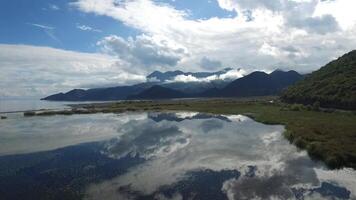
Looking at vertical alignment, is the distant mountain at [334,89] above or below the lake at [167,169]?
above

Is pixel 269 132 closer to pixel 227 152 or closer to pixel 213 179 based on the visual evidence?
pixel 227 152

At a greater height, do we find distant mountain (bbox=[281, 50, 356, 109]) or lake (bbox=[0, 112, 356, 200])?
distant mountain (bbox=[281, 50, 356, 109])

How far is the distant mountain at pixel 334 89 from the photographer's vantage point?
377ft

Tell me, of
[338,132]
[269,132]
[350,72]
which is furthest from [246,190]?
[350,72]

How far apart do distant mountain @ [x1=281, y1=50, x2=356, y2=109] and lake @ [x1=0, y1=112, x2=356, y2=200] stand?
5007 centimetres

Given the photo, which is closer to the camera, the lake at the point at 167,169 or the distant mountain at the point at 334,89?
the lake at the point at 167,169

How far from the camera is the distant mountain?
115 meters

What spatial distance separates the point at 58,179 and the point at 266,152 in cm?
2797

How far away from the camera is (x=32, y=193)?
36.3m

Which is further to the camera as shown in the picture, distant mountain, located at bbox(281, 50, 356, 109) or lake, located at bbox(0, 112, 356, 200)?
distant mountain, located at bbox(281, 50, 356, 109)

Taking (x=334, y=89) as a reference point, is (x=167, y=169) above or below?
below

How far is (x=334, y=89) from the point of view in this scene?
12775 centimetres

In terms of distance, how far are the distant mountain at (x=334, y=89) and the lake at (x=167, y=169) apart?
5007 cm

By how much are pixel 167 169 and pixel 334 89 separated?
96.7 m
